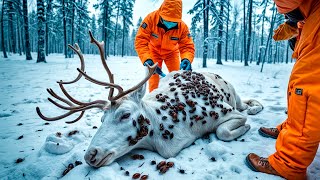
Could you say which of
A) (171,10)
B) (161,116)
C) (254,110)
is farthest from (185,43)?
(161,116)

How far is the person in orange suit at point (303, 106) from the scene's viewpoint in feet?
5.96

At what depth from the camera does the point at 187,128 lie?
2.95 meters

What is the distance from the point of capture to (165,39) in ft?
16.5

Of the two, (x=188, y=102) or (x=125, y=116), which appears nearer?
(x=125, y=116)

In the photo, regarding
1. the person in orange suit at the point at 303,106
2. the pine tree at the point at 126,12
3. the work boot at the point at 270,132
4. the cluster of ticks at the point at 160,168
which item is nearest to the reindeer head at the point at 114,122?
the cluster of ticks at the point at 160,168

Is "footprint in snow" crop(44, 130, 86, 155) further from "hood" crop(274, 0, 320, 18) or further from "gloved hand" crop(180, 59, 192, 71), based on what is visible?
"hood" crop(274, 0, 320, 18)

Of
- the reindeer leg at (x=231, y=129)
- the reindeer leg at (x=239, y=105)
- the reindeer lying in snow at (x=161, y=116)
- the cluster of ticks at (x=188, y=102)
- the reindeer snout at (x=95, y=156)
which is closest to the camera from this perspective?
the reindeer snout at (x=95, y=156)

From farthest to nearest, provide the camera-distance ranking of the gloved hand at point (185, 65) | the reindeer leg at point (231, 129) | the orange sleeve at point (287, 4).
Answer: the gloved hand at point (185, 65) → the reindeer leg at point (231, 129) → the orange sleeve at point (287, 4)

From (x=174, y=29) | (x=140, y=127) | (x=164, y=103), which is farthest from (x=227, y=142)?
(x=174, y=29)

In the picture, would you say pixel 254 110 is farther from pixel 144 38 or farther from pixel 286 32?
pixel 144 38

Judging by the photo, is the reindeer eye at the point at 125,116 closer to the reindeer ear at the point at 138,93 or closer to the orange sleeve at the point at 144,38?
the reindeer ear at the point at 138,93

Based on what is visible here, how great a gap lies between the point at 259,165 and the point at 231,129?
924 millimetres

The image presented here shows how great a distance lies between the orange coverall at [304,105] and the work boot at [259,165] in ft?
0.26

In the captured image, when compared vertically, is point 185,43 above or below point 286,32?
above
